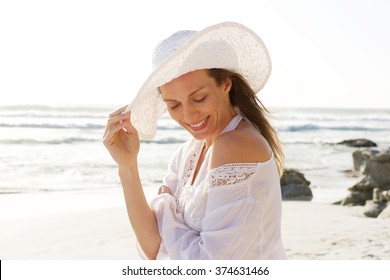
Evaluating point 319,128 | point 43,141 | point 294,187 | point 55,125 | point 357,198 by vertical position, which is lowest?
point 319,128

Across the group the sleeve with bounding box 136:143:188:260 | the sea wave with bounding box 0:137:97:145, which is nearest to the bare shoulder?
the sleeve with bounding box 136:143:188:260

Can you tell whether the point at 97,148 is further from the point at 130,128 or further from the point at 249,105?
the point at 249,105

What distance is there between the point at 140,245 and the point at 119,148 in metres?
0.42

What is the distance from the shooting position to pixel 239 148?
7.88 ft

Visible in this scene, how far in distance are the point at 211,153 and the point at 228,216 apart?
0.28 meters

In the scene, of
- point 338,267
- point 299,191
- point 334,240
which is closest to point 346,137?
point 299,191

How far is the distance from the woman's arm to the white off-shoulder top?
0.23ft

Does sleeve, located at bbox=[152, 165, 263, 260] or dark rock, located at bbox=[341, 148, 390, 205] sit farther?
dark rock, located at bbox=[341, 148, 390, 205]

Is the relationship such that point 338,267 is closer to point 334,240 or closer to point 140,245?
point 140,245

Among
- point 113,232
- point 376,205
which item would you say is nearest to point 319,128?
point 376,205

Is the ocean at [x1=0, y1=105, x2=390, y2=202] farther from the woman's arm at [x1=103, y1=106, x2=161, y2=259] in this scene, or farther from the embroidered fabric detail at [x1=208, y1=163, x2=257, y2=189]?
the woman's arm at [x1=103, y1=106, x2=161, y2=259]

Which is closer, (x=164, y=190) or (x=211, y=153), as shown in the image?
(x=211, y=153)

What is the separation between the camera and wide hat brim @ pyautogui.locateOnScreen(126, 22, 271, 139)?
245 cm

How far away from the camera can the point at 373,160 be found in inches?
338
